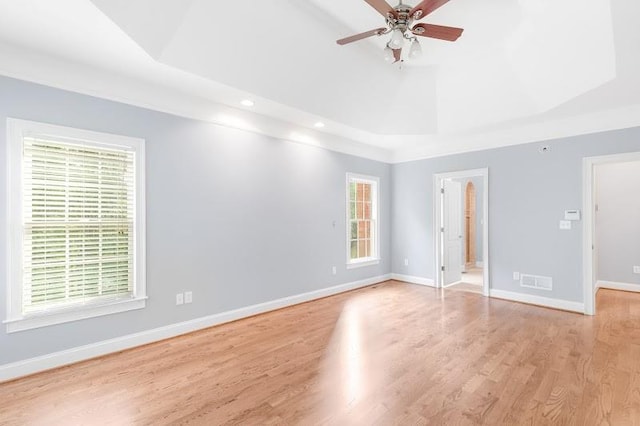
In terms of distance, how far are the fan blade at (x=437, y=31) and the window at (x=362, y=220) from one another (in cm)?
335

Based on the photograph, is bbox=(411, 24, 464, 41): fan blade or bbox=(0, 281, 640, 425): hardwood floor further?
bbox=(411, 24, 464, 41): fan blade

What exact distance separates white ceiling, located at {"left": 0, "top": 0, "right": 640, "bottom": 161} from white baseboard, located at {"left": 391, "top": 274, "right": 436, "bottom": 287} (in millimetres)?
2938

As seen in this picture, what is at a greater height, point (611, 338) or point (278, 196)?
point (278, 196)

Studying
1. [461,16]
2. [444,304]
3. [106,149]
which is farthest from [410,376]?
[106,149]

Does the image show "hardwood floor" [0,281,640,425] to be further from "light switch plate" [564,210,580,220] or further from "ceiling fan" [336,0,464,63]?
"ceiling fan" [336,0,464,63]

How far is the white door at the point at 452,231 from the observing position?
607 centimetres

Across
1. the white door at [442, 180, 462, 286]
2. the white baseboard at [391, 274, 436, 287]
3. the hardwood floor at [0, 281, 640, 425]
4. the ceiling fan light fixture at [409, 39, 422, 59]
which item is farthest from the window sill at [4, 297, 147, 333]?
the white door at [442, 180, 462, 286]

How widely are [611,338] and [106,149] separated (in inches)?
229

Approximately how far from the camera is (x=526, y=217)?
4.92 meters

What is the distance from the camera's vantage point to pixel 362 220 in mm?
6188

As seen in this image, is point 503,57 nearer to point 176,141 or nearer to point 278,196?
point 278,196

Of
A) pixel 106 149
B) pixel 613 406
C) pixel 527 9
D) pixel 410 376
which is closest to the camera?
pixel 613 406

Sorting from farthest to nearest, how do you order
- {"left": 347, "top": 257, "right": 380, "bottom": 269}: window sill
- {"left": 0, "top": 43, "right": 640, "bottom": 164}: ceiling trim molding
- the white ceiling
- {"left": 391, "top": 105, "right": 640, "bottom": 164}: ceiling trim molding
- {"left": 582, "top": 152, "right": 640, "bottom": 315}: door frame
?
{"left": 347, "top": 257, "right": 380, "bottom": 269}: window sill → {"left": 582, "top": 152, "right": 640, "bottom": 315}: door frame → {"left": 391, "top": 105, "right": 640, "bottom": 164}: ceiling trim molding → {"left": 0, "top": 43, "right": 640, "bottom": 164}: ceiling trim molding → the white ceiling

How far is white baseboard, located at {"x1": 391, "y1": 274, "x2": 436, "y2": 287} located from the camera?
6070 mm
